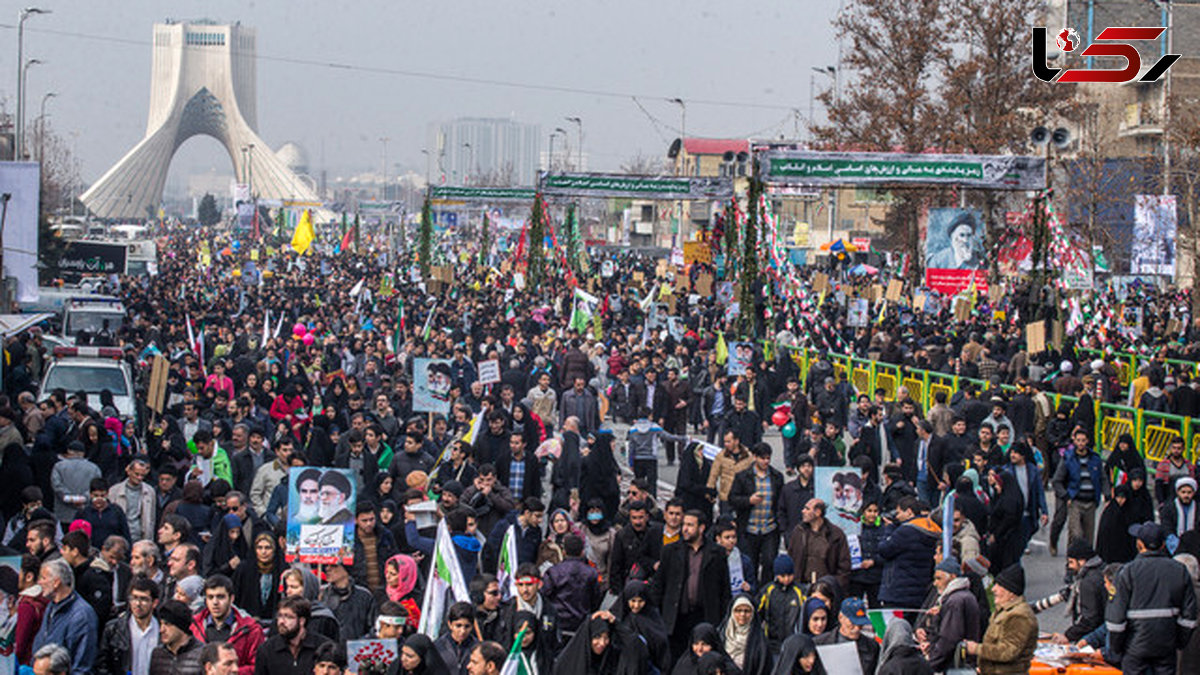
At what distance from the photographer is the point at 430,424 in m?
Result: 17.9

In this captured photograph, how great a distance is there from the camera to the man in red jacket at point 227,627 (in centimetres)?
817

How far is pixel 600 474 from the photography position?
13617 mm

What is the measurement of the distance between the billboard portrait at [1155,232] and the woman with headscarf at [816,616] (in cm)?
2442

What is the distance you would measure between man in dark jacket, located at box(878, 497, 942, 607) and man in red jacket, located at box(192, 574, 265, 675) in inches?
161

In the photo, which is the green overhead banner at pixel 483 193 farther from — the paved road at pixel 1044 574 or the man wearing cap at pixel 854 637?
the man wearing cap at pixel 854 637

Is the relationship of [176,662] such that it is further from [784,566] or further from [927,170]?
[927,170]

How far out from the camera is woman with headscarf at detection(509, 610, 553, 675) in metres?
8.17

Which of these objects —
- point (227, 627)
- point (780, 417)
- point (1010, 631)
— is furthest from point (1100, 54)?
point (227, 627)

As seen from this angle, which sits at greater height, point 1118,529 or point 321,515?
point 321,515

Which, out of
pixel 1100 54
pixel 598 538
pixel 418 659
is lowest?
pixel 418 659

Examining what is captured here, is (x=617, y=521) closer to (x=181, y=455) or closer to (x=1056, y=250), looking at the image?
(x=181, y=455)

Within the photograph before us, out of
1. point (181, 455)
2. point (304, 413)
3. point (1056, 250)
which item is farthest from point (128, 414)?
point (1056, 250)

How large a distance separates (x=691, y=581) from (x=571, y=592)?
88 centimetres

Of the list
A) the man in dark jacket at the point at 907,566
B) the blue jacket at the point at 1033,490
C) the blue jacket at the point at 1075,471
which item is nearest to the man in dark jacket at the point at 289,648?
the man in dark jacket at the point at 907,566
